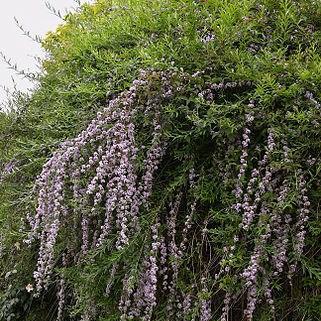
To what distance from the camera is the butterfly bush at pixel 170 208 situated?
5.34ft

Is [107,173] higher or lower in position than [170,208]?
higher

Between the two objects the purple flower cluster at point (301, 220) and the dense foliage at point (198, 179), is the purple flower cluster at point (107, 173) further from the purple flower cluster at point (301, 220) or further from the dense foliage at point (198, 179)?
the purple flower cluster at point (301, 220)

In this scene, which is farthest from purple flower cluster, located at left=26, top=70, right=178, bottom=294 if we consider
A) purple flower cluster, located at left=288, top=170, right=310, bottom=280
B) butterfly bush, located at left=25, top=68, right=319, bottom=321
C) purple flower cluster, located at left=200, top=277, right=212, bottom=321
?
purple flower cluster, located at left=288, top=170, right=310, bottom=280

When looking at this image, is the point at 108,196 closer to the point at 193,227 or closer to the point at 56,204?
the point at 56,204

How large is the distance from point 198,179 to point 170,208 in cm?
15

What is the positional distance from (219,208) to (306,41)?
2.17ft

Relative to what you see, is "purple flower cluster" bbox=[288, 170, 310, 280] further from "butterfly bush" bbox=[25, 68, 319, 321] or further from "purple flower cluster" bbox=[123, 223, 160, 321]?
"purple flower cluster" bbox=[123, 223, 160, 321]

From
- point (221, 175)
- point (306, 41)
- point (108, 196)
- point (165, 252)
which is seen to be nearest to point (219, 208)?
point (221, 175)

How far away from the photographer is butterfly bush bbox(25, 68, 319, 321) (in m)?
1.63

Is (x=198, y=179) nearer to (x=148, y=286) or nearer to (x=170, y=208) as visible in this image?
(x=170, y=208)

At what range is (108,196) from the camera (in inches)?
70.2

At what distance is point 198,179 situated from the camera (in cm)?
183

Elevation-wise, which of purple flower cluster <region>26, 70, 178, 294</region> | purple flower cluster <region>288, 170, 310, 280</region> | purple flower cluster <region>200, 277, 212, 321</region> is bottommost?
purple flower cluster <region>200, 277, 212, 321</region>

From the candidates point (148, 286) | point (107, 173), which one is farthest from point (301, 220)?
point (107, 173)
